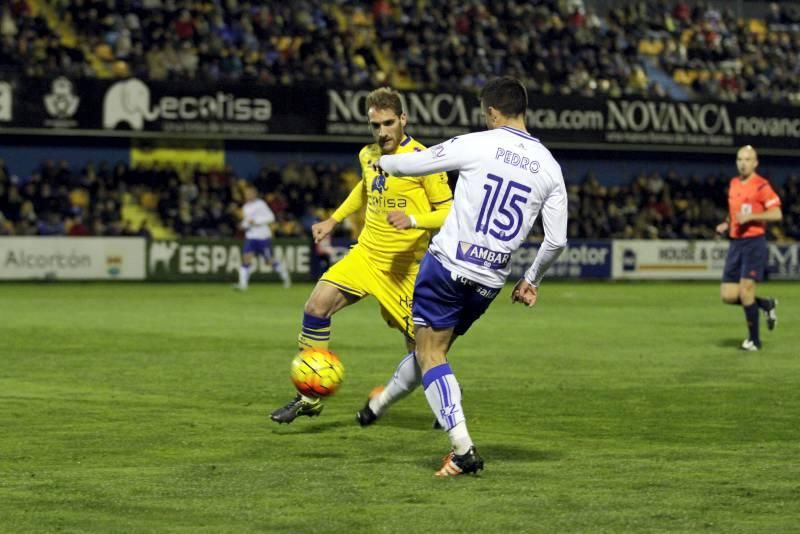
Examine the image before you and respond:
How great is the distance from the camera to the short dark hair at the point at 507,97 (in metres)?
8.13

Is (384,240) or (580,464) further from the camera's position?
(384,240)

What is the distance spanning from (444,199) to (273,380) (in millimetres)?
4154

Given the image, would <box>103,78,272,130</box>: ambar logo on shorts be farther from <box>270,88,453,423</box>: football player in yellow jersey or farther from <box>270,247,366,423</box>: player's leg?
<box>270,247,366,423</box>: player's leg

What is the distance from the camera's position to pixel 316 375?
9984 millimetres

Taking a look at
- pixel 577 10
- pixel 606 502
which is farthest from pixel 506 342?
pixel 577 10

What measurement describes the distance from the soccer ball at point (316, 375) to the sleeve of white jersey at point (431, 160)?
2.36m

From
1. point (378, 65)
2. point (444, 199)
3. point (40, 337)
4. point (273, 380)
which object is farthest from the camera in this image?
point (378, 65)

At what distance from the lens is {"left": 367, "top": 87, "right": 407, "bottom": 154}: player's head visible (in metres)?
9.74

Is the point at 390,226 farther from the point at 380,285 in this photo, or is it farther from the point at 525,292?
the point at 525,292

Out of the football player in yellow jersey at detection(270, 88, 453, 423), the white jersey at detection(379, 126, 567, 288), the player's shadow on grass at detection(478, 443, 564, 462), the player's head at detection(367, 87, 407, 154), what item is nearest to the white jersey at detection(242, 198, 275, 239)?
the football player in yellow jersey at detection(270, 88, 453, 423)

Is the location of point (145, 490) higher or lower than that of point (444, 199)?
lower

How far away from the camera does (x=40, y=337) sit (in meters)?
18.2

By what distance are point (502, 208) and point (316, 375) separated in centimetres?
248

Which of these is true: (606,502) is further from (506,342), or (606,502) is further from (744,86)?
(744,86)
